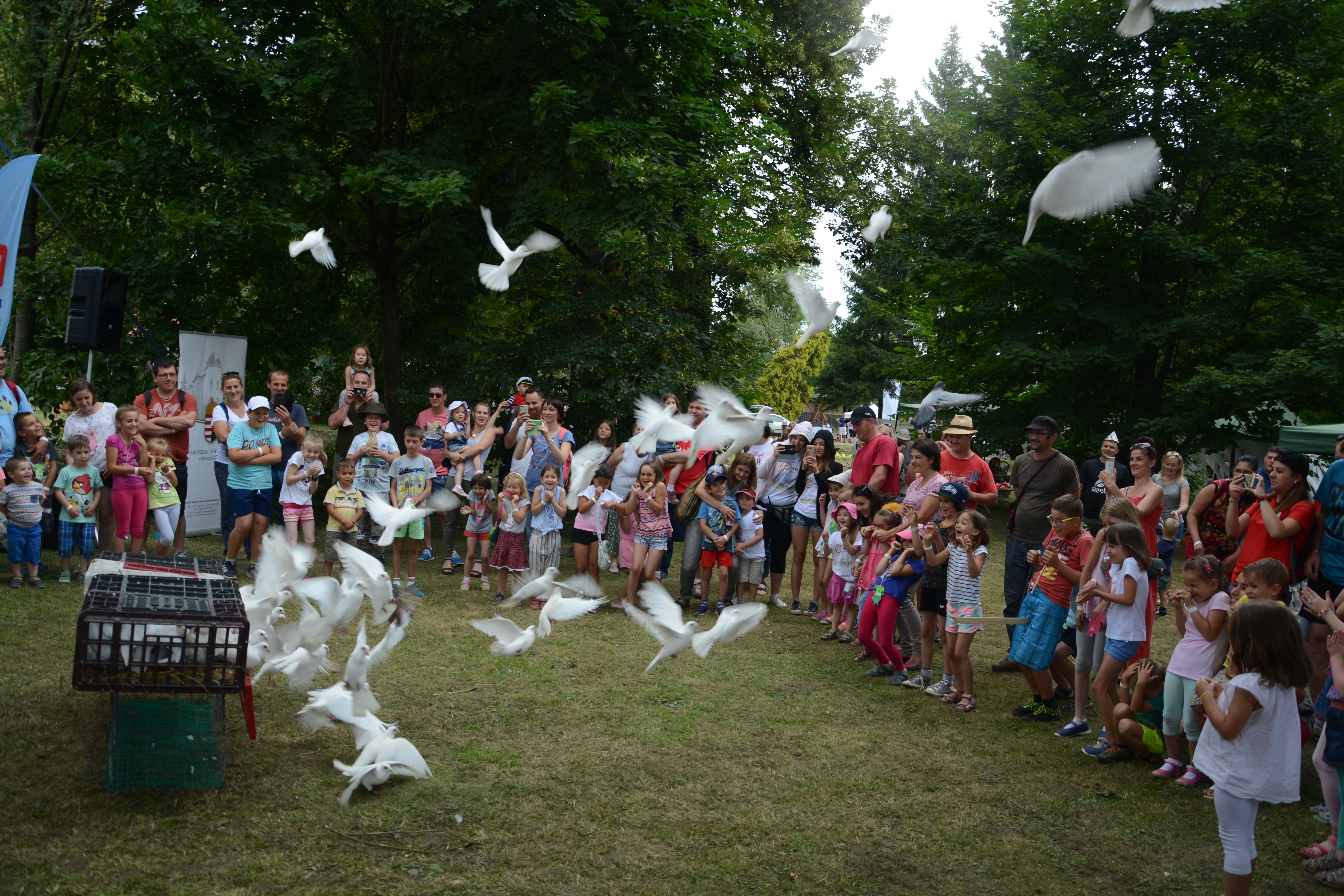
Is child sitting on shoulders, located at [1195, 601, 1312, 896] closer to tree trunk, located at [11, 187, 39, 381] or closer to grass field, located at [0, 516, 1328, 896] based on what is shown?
grass field, located at [0, 516, 1328, 896]

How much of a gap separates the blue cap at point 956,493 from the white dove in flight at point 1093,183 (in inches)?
78.5

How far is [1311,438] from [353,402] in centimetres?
958

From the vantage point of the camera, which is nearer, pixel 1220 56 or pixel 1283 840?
pixel 1283 840

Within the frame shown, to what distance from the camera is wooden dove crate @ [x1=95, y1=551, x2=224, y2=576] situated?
221 inches

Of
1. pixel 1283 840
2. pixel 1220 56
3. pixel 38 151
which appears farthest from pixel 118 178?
pixel 1220 56

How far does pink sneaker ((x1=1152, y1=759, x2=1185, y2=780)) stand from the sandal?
94cm

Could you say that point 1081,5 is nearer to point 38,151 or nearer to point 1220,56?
point 1220,56

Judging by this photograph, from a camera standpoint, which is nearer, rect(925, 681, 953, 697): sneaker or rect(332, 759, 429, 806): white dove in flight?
rect(332, 759, 429, 806): white dove in flight

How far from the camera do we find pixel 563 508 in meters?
9.26

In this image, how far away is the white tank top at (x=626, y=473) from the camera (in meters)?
9.89

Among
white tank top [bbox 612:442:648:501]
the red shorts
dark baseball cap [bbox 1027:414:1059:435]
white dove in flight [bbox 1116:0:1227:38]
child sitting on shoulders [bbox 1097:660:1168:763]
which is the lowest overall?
child sitting on shoulders [bbox 1097:660:1168:763]

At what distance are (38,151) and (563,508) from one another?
1201cm

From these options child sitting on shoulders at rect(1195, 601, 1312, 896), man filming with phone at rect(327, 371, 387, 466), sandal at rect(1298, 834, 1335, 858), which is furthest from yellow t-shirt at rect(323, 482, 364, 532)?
sandal at rect(1298, 834, 1335, 858)

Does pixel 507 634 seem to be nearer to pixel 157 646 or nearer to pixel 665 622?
pixel 665 622
